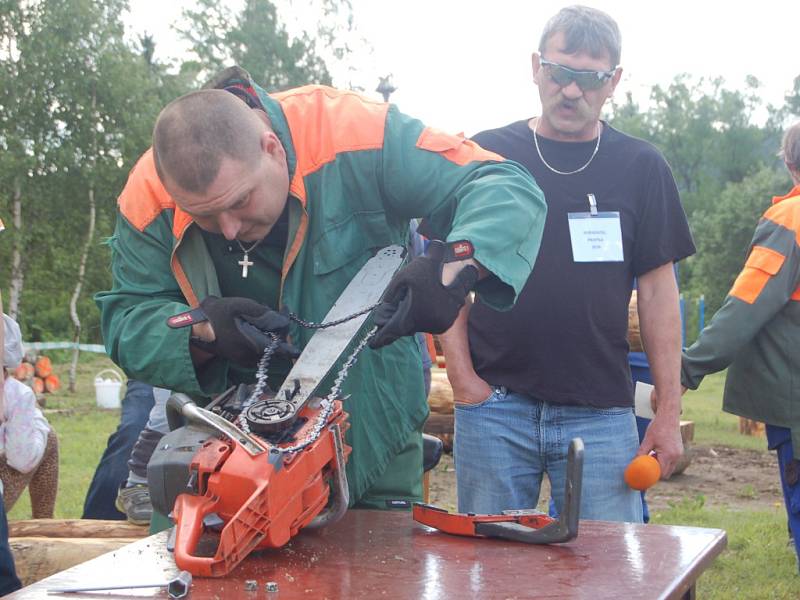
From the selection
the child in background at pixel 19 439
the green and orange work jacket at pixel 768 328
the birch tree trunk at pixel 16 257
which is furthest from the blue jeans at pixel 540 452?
the birch tree trunk at pixel 16 257

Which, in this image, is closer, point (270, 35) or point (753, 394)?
point (753, 394)

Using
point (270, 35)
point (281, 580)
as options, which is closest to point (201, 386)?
point (281, 580)

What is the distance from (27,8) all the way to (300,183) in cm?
1823

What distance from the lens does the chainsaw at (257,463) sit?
170 centimetres

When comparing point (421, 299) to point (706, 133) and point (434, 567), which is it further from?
point (706, 133)

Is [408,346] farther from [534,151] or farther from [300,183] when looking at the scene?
[534,151]

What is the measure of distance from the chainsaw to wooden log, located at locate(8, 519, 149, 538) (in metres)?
1.78

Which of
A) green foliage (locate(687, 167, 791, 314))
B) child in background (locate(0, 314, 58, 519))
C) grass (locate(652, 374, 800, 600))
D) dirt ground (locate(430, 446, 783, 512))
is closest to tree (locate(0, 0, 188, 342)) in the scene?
dirt ground (locate(430, 446, 783, 512))

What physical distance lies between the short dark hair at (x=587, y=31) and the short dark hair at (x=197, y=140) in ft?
4.60

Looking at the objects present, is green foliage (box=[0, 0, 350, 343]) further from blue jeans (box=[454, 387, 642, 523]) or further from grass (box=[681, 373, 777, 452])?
blue jeans (box=[454, 387, 642, 523])

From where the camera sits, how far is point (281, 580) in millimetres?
1687

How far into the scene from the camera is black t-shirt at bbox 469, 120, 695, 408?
9.86ft

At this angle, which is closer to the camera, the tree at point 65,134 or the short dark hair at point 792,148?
the short dark hair at point 792,148

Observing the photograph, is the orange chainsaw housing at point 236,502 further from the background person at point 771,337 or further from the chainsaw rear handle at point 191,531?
the background person at point 771,337
